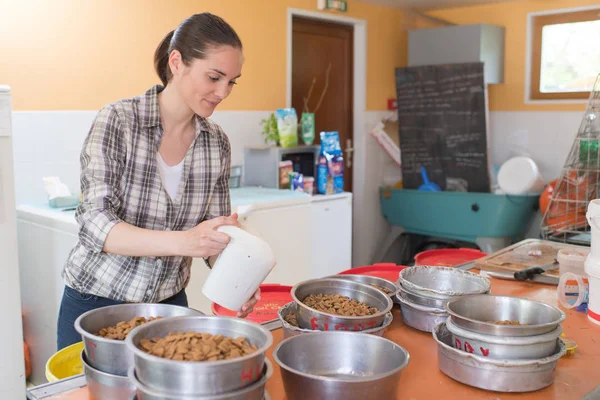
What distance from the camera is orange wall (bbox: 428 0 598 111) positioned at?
16.7ft

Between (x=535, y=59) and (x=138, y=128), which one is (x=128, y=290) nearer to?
(x=138, y=128)

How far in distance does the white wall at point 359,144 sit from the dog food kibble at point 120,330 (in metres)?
2.35

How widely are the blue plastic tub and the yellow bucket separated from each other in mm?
3710

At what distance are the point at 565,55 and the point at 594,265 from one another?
383cm

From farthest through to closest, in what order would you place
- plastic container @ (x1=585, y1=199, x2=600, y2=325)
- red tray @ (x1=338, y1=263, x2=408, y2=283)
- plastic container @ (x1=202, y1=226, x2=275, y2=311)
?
1. red tray @ (x1=338, y1=263, x2=408, y2=283)
2. plastic container @ (x1=585, y1=199, x2=600, y2=325)
3. plastic container @ (x1=202, y1=226, x2=275, y2=311)

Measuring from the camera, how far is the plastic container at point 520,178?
15.0ft

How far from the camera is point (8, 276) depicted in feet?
8.52

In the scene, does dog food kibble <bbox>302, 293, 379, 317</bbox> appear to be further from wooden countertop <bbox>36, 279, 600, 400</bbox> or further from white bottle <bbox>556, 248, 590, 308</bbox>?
white bottle <bbox>556, 248, 590, 308</bbox>

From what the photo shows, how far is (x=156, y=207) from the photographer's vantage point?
175 cm

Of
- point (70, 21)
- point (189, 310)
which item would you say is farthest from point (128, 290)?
point (70, 21)

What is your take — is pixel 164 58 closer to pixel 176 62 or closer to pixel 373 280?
pixel 176 62

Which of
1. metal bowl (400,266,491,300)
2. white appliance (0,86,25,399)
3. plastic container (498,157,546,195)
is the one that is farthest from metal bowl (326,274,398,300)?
plastic container (498,157,546,195)

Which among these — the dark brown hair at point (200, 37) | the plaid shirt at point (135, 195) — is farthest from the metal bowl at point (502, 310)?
the dark brown hair at point (200, 37)

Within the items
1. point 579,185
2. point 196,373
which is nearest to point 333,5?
point 579,185
